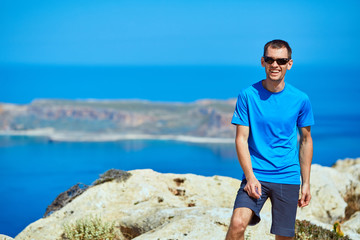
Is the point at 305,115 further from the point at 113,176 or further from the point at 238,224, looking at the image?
the point at 113,176

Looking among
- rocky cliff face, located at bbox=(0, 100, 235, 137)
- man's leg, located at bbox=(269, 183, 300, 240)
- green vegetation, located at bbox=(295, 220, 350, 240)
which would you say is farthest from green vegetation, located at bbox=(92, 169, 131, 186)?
rocky cliff face, located at bbox=(0, 100, 235, 137)

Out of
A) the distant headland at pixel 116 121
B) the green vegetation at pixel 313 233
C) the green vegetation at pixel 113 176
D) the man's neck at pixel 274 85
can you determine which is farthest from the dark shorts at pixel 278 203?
the distant headland at pixel 116 121

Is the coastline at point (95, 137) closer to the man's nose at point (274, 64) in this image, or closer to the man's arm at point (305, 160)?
the man's arm at point (305, 160)

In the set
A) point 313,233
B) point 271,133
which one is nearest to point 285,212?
point 271,133

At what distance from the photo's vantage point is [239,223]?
2.91 meters

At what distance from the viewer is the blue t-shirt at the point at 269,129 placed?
3016 millimetres

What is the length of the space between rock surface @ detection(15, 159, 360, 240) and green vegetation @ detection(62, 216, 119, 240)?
0.11 meters

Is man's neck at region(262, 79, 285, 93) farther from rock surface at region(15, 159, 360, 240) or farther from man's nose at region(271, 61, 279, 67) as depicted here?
rock surface at region(15, 159, 360, 240)

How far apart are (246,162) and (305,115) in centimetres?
46

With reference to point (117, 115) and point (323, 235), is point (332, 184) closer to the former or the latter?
point (323, 235)

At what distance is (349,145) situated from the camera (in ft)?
49.9

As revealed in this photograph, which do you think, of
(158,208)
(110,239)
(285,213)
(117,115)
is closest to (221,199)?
(158,208)

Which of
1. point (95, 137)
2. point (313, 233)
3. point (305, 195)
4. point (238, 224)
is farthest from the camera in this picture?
point (95, 137)

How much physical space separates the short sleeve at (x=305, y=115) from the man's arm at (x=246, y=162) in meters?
0.33
